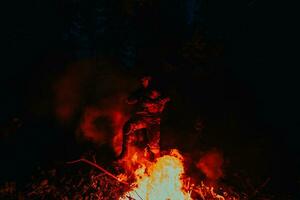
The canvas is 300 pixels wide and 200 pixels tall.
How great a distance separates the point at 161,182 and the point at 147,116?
1687 millimetres

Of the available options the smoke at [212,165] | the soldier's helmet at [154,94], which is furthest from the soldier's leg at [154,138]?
the smoke at [212,165]

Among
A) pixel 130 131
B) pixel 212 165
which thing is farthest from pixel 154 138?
pixel 212 165

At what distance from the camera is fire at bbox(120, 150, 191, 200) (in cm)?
631

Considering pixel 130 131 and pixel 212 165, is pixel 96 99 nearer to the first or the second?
pixel 130 131

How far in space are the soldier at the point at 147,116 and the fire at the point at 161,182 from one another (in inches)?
35.0

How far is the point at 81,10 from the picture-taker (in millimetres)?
8984

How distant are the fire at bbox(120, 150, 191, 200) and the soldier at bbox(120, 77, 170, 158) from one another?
35.0 inches

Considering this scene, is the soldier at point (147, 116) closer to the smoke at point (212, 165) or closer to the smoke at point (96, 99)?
the smoke at point (96, 99)

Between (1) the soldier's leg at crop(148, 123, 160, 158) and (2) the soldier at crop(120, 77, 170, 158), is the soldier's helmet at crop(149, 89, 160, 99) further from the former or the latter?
(1) the soldier's leg at crop(148, 123, 160, 158)

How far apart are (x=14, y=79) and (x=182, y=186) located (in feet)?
17.3

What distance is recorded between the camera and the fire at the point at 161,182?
20.7ft

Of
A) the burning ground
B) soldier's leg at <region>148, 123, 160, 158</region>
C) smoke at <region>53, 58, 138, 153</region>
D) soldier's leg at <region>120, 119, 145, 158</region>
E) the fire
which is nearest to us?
the fire

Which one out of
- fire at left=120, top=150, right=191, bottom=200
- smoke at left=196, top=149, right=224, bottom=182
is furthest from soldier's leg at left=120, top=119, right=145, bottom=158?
smoke at left=196, top=149, right=224, bottom=182

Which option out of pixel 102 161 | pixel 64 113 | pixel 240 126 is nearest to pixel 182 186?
pixel 102 161
